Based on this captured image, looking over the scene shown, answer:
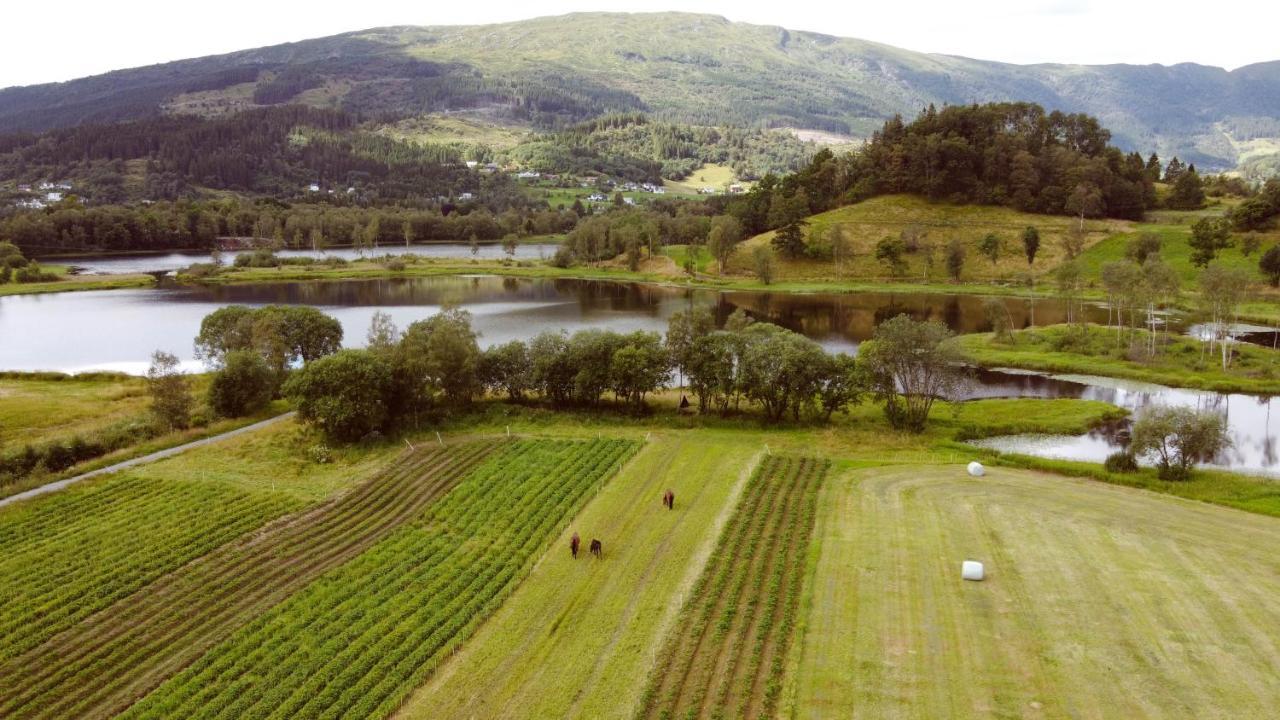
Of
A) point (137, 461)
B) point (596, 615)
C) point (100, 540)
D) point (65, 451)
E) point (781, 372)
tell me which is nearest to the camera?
point (596, 615)

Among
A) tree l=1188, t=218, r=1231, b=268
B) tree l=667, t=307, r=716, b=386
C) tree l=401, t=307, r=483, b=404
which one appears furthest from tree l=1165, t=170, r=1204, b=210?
tree l=401, t=307, r=483, b=404

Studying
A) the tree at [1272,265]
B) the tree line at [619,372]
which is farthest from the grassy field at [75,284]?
the tree at [1272,265]

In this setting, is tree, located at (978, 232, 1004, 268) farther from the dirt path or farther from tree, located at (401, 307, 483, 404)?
the dirt path

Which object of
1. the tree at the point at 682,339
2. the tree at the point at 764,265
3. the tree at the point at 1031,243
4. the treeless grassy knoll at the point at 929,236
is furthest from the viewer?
the tree at the point at 764,265

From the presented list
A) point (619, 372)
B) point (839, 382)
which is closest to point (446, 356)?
point (619, 372)

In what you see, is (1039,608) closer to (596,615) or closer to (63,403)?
(596,615)

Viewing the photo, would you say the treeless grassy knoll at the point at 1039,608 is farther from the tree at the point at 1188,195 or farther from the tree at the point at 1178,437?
the tree at the point at 1188,195
